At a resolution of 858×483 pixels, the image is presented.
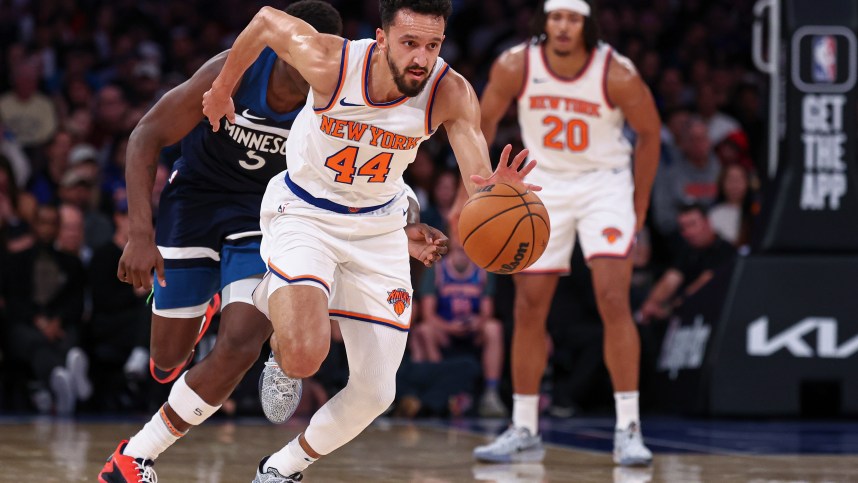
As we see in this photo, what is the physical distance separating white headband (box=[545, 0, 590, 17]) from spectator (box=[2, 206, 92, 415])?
468 centimetres

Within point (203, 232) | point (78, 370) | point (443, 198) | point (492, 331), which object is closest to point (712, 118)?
point (443, 198)

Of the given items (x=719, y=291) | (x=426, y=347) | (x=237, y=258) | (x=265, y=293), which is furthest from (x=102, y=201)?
(x=265, y=293)

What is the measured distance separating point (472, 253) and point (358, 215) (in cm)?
53

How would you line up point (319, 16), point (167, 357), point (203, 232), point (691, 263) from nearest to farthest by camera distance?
1. point (319, 16)
2. point (203, 232)
3. point (167, 357)
4. point (691, 263)

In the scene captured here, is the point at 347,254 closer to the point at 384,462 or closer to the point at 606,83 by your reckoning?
the point at 384,462

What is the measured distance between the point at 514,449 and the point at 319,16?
243 cm

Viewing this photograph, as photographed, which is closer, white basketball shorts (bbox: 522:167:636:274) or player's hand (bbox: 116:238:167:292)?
player's hand (bbox: 116:238:167:292)

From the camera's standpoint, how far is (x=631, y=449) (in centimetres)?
613

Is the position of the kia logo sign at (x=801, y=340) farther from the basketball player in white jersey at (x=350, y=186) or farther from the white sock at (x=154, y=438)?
the white sock at (x=154, y=438)

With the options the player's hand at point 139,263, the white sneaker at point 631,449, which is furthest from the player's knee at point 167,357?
the white sneaker at point 631,449

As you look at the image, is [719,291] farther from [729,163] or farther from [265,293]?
[265,293]

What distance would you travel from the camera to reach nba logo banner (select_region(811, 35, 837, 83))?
27.8 ft

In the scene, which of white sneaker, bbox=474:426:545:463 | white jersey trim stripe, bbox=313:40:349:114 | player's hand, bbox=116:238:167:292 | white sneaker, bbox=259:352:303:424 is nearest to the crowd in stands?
white sneaker, bbox=474:426:545:463

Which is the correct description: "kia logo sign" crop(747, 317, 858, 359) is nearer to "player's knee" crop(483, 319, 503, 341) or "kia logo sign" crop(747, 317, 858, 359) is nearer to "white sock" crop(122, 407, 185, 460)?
"player's knee" crop(483, 319, 503, 341)
